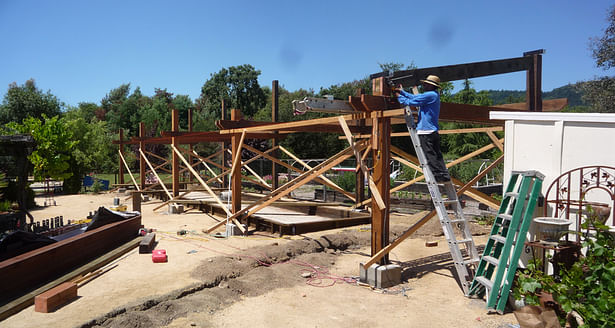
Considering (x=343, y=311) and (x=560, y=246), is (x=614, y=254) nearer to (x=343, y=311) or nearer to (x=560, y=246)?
(x=560, y=246)

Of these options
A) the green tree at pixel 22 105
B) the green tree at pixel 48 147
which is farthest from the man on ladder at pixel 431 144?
the green tree at pixel 22 105

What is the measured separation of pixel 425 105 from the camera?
6.31 m

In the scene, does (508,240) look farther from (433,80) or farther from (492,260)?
(433,80)

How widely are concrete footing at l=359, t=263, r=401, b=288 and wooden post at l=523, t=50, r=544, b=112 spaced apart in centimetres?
491

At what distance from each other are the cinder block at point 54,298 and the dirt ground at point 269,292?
100mm

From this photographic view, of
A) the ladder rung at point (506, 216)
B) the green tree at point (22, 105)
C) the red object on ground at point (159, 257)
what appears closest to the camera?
the ladder rung at point (506, 216)

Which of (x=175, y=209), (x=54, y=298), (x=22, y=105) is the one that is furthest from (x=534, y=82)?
(x=22, y=105)

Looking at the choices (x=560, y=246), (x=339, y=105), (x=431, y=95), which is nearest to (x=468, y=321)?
(x=560, y=246)

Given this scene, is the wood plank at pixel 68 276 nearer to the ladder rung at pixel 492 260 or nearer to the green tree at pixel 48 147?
the ladder rung at pixel 492 260

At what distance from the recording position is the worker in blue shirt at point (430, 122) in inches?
244

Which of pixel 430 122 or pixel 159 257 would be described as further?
pixel 159 257

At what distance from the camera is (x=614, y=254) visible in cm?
429

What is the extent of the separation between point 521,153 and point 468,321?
106 inches

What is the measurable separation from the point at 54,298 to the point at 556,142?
23.4 ft
